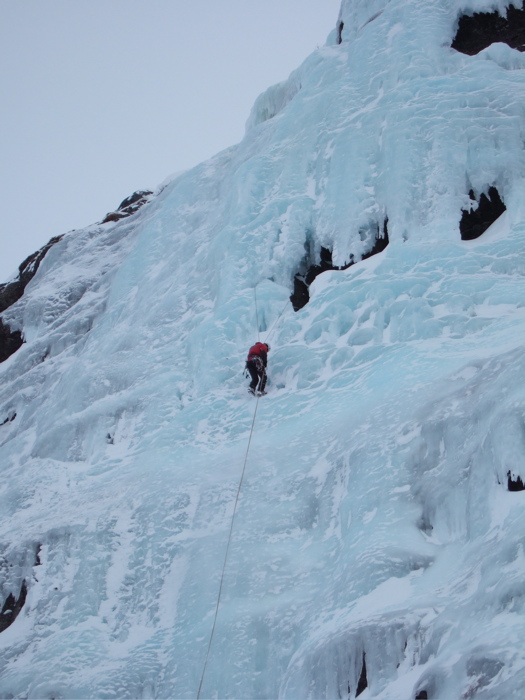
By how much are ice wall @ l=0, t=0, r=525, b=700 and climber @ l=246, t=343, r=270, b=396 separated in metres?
0.30

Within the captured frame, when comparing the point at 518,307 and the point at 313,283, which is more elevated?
the point at 313,283

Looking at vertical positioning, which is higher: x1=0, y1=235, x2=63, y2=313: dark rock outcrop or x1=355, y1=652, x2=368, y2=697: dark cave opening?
x1=0, y1=235, x2=63, y2=313: dark rock outcrop

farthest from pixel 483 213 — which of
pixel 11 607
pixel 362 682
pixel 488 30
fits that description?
pixel 11 607

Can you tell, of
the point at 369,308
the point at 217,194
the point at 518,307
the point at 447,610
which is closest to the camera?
the point at 447,610

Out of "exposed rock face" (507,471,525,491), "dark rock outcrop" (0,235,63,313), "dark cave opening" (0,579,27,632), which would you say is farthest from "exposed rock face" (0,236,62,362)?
"exposed rock face" (507,471,525,491)

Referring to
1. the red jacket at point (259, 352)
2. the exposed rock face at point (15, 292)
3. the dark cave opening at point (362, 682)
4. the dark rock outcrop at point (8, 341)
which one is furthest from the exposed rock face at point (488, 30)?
the dark cave opening at point (362, 682)

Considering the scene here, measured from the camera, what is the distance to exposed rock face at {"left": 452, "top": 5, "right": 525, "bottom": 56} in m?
16.2

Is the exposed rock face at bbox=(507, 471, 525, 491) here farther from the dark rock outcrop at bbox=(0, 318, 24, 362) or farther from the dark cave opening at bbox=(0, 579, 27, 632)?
the dark rock outcrop at bbox=(0, 318, 24, 362)

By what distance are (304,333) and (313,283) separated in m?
1.54

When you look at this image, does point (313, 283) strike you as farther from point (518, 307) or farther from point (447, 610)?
point (447, 610)

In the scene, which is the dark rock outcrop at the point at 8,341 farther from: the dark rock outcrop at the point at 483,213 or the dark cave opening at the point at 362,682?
the dark cave opening at the point at 362,682

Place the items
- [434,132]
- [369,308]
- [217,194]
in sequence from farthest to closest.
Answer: [217,194], [434,132], [369,308]

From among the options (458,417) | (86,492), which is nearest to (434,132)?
(458,417)

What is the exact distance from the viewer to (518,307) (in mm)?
10281
